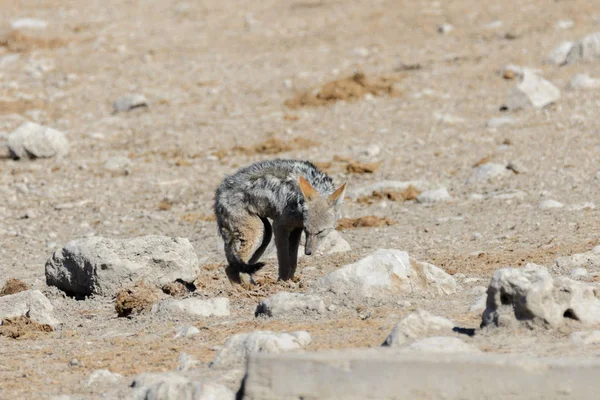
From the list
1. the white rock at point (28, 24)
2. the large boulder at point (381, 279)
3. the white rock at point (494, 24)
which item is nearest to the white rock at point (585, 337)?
the large boulder at point (381, 279)

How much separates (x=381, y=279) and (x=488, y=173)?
553cm

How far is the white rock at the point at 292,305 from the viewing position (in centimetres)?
674

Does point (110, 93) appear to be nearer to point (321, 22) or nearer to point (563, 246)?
point (321, 22)

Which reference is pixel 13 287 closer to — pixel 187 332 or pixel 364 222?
pixel 187 332

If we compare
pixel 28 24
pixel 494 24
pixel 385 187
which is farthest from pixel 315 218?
pixel 28 24

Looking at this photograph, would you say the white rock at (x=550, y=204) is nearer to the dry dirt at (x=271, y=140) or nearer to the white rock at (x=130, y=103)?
the dry dirt at (x=271, y=140)

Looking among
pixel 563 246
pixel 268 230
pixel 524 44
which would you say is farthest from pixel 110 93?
pixel 563 246

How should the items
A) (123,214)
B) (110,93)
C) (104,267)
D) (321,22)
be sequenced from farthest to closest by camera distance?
1. (321,22)
2. (110,93)
3. (123,214)
4. (104,267)

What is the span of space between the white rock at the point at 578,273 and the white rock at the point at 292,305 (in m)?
1.93

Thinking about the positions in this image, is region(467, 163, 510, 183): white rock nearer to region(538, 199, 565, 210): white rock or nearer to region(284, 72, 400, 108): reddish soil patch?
region(538, 199, 565, 210): white rock

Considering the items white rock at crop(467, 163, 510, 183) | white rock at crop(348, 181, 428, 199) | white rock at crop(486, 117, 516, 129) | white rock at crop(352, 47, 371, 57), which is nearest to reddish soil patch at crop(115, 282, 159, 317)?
white rock at crop(348, 181, 428, 199)

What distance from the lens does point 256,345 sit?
5.76 meters

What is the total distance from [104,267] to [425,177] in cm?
582

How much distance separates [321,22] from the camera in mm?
23359
